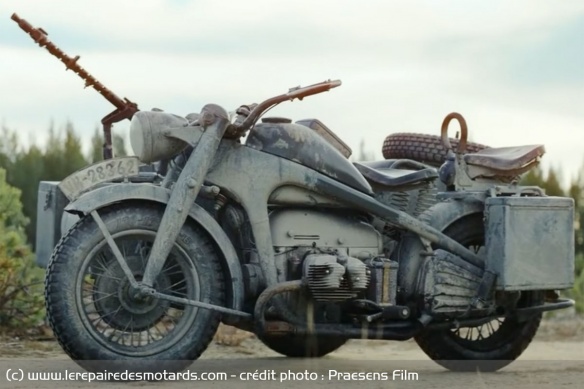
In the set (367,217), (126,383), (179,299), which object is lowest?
(126,383)

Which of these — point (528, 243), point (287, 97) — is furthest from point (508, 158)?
point (287, 97)

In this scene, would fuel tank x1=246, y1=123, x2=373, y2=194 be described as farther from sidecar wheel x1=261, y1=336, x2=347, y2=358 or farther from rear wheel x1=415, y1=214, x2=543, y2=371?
sidecar wheel x1=261, y1=336, x2=347, y2=358

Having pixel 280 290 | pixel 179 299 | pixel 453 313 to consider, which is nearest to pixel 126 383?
pixel 179 299

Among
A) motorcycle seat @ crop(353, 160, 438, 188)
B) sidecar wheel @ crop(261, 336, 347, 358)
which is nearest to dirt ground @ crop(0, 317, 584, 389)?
sidecar wheel @ crop(261, 336, 347, 358)

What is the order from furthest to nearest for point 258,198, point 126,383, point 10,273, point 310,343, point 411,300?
point 10,273 < point 310,343 < point 411,300 < point 258,198 < point 126,383

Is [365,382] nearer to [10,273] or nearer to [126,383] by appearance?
[126,383]

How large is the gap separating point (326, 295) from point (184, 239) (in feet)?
3.08

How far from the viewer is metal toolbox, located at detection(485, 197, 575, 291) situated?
28.9ft

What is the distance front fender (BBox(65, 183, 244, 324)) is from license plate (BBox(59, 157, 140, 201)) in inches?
8.6

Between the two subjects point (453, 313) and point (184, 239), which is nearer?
Answer: point (184, 239)

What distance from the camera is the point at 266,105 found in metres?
8.27

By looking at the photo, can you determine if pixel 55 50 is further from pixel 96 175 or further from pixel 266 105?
pixel 266 105

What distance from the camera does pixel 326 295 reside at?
26.9 feet

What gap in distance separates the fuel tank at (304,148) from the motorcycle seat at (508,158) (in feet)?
3.61
